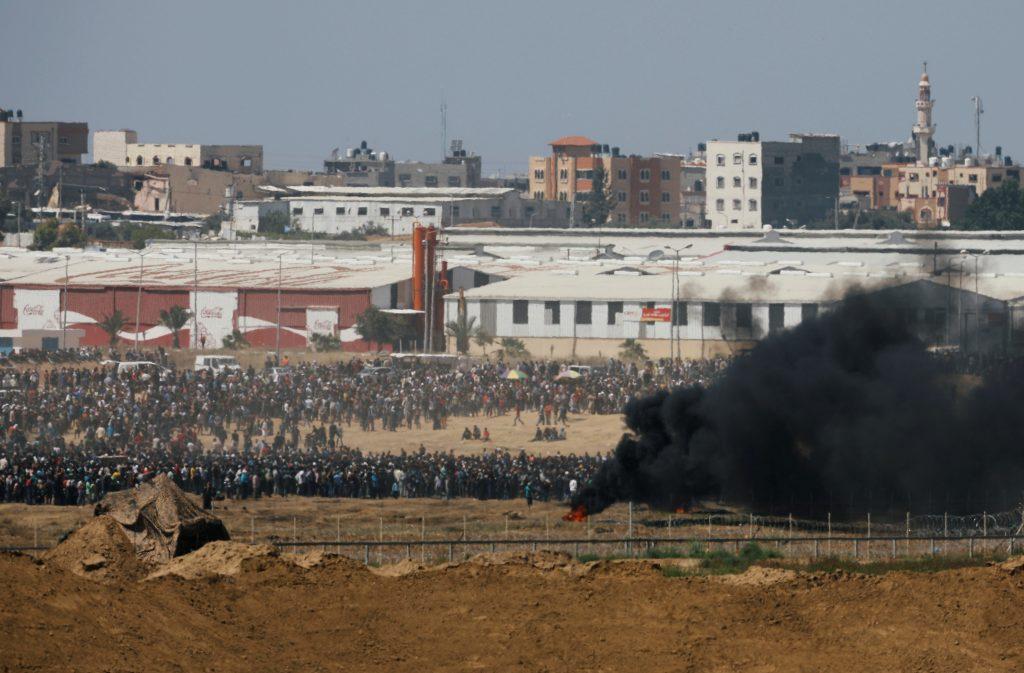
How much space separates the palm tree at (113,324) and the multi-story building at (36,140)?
98557 millimetres

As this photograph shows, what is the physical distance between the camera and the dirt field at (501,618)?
31672 mm

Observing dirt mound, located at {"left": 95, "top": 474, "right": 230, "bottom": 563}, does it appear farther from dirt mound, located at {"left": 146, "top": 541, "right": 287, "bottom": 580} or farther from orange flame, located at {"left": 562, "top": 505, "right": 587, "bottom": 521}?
orange flame, located at {"left": 562, "top": 505, "right": 587, "bottom": 521}

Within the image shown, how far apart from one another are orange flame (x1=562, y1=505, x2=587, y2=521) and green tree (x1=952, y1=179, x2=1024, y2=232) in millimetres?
124028

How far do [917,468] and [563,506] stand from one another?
408 inches

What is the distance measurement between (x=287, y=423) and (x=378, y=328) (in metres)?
24.7

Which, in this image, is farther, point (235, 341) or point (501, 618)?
point (235, 341)

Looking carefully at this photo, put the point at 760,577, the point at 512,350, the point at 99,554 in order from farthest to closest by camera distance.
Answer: the point at 512,350 < the point at 760,577 < the point at 99,554

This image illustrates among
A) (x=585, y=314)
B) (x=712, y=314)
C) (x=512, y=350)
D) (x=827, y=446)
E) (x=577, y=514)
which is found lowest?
(x=577, y=514)

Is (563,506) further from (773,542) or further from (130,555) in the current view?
(130,555)

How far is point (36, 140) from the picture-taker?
19738 centimetres

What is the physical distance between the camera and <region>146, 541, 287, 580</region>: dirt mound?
3681cm

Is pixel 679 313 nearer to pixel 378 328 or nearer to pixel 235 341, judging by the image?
pixel 378 328

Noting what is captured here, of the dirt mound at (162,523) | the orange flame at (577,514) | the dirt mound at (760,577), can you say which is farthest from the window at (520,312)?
the dirt mound at (760,577)

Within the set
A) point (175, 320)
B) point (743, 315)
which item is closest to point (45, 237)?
point (175, 320)
